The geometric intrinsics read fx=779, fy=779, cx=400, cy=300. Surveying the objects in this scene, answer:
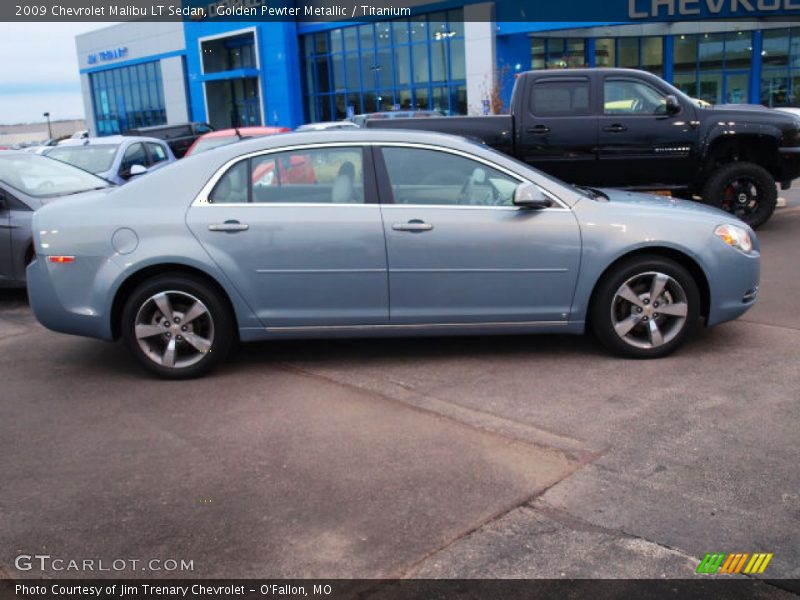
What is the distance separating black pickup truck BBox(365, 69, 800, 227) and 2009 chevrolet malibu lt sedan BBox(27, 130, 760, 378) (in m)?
4.35

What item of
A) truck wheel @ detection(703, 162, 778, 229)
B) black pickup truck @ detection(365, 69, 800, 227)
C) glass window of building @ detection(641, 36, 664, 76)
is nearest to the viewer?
black pickup truck @ detection(365, 69, 800, 227)

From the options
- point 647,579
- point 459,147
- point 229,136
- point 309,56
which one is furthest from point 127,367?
point 309,56

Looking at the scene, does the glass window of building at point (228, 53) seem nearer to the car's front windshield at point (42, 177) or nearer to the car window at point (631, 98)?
the car's front windshield at point (42, 177)

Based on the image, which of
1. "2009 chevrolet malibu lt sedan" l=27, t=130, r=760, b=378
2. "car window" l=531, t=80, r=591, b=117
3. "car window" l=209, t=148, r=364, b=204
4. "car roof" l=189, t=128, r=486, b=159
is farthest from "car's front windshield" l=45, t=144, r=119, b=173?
"car window" l=209, t=148, r=364, b=204

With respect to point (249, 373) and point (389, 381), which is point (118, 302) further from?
point (389, 381)

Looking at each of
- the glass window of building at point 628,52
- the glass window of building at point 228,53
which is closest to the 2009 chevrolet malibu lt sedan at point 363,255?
the glass window of building at point 628,52

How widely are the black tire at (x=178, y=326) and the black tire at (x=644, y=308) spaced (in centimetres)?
258

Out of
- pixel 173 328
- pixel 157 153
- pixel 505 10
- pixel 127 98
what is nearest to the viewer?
pixel 173 328

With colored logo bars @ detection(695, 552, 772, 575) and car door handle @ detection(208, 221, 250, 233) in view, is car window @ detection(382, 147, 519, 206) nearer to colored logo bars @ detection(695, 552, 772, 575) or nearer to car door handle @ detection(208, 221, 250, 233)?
car door handle @ detection(208, 221, 250, 233)

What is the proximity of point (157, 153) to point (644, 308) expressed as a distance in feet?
31.5

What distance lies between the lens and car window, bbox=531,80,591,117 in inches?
383

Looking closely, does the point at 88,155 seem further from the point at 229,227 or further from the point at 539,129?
the point at 229,227

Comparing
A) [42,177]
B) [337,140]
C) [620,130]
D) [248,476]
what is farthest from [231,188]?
[620,130]

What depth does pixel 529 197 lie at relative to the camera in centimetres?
515
